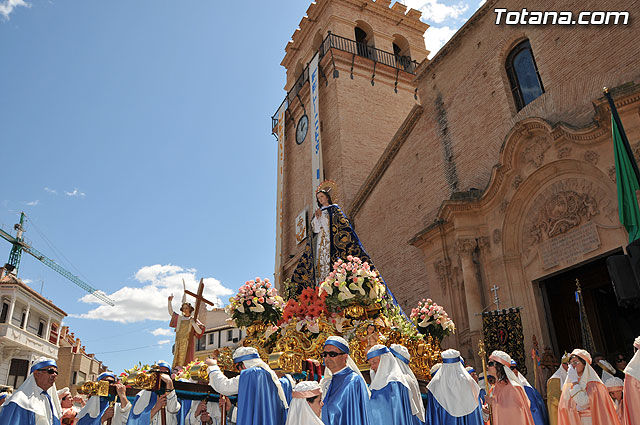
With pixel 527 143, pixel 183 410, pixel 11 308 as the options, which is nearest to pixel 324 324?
pixel 183 410

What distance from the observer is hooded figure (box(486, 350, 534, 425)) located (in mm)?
6367

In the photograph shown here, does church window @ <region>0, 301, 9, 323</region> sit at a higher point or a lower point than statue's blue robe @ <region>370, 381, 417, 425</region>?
higher

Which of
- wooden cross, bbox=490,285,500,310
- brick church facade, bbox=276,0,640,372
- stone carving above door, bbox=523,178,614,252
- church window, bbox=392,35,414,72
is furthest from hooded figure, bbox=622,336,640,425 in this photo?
church window, bbox=392,35,414,72

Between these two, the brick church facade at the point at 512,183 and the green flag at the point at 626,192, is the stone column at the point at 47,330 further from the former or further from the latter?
the green flag at the point at 626,192

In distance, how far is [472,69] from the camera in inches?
572

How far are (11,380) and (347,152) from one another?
86.0 feet

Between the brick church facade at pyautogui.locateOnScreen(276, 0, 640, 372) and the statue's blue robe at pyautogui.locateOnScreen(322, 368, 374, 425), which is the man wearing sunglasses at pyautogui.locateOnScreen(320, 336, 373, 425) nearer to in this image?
the statue's blue robe at pyautogui.locateOnScreen(322, 368, 374, 425)

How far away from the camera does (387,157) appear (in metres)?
17.2

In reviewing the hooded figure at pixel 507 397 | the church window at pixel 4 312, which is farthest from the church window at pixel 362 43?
the church window at pixel 4 312

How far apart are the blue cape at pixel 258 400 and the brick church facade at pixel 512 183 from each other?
26.0ft

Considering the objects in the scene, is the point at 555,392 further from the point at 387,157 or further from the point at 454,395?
the point at 387,157

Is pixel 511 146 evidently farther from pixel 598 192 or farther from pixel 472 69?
pixel 472 69

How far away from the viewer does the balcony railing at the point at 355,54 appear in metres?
24.3

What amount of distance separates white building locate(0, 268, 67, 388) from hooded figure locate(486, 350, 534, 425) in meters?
31.7
